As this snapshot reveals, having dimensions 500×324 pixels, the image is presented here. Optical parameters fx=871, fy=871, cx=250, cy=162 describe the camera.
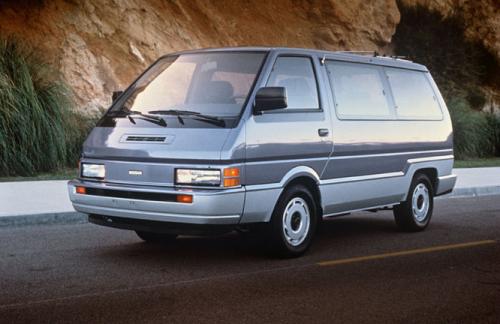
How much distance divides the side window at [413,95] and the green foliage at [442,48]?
17231mm

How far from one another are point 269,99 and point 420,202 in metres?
3.56

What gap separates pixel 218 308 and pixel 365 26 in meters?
20.8

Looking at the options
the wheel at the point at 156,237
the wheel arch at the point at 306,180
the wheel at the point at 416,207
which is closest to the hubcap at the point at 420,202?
the wheel at the point at 416,207

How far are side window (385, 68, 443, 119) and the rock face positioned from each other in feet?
33.0

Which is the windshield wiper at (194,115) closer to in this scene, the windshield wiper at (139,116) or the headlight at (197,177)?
the windshield wiper at (139,116)

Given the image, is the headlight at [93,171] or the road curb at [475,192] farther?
the road curb at [475,192]

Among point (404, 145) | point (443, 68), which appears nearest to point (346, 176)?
point (404, 145)

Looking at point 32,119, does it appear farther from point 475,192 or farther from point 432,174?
point 432,174

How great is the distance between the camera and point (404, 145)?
10336mm

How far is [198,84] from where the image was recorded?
889cm

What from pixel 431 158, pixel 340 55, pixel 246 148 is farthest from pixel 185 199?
pixel 431 158

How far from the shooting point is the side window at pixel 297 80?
28.7 ft

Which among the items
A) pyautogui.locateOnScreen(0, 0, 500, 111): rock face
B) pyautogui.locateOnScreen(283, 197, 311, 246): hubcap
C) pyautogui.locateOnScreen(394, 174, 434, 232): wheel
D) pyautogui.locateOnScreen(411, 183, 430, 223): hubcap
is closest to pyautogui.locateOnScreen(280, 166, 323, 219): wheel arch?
pyautogui.locateOnScreen(283, 197, 311, 246): hubcap

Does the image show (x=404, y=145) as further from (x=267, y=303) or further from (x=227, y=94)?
(x=267, y=303)
